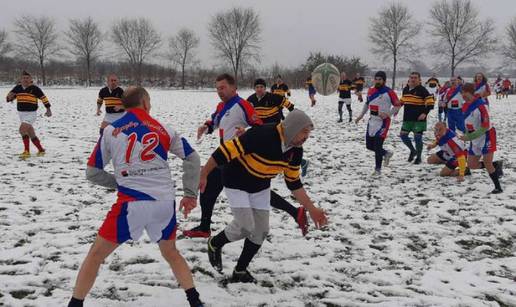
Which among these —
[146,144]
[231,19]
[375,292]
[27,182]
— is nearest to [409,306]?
[375,292]

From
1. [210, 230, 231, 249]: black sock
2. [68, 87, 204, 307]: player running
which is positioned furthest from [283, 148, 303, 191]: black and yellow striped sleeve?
[68, 87, 204, 307]: player running

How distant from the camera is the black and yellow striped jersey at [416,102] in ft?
29.2

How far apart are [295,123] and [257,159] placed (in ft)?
1.52

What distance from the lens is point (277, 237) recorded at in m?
5.00

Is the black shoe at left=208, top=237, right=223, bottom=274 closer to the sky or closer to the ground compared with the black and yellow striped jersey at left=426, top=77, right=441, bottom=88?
closer to the ground

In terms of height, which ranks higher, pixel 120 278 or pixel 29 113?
pixel 29 113

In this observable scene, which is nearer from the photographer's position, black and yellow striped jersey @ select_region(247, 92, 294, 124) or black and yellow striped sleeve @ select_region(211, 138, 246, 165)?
black and yellow striped sleeve @ select_region(211, 138, 246, 165)

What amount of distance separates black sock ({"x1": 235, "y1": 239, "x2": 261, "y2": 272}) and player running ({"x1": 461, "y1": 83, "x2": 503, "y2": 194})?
4.76 metres

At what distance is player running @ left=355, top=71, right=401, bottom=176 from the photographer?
806cm

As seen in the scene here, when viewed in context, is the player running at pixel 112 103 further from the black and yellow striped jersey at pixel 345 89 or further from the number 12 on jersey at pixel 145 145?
the black and yellow striped jersey at pixel 345 89

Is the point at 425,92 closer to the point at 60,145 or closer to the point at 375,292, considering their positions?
the point at 375,292

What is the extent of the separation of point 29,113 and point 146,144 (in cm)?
761

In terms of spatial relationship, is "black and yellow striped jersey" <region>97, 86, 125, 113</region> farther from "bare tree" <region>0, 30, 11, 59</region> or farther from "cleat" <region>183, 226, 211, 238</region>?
"bare tree" <region>0, 30, 11, 59</region>

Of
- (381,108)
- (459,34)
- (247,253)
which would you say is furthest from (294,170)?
(459,34)
